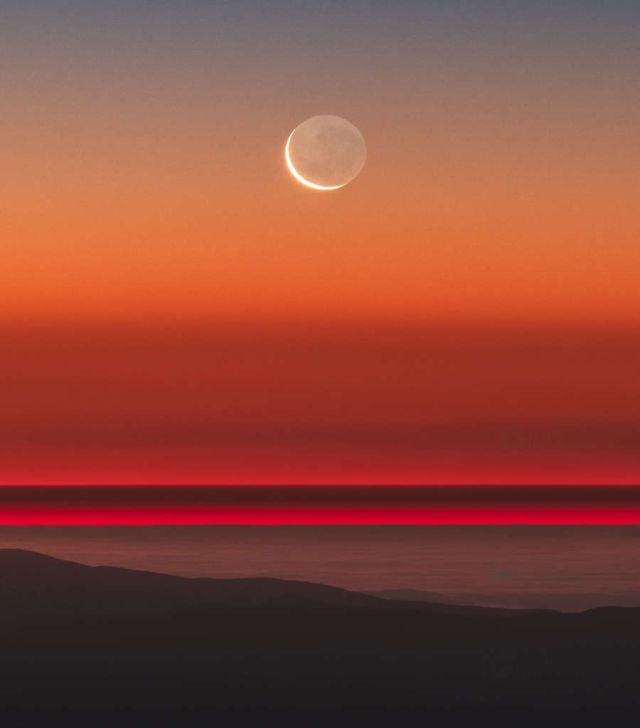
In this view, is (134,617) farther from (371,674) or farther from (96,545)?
(96,545)

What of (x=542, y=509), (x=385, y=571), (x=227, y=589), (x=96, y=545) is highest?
(x=542, y=509)

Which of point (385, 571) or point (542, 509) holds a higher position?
point (542, 509)

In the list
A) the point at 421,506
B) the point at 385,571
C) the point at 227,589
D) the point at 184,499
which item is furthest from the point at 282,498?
the point at 227,589

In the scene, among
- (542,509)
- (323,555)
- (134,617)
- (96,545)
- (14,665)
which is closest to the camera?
(14,665)

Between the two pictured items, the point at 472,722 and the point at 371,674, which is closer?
the point at 472,722

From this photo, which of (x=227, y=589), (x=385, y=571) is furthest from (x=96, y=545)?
(x=227, y=589)

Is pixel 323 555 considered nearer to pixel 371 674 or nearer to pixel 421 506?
pixel 371 674

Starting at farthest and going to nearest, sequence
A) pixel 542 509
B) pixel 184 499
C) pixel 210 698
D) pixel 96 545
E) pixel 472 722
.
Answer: pixel 184 499 → pixel 542 509 → pixel 96 545 → pixel 210 698 → pixel 472 722
